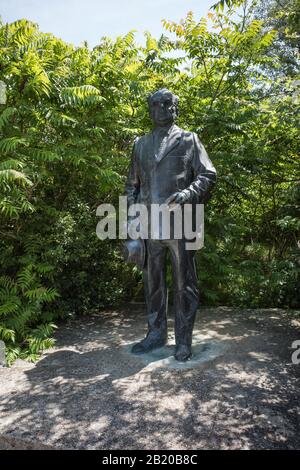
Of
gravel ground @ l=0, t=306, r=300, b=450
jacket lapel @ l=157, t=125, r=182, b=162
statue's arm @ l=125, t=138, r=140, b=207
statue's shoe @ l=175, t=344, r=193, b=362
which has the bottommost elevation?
gravel ground @ l=0, t=306, r=300, b=450

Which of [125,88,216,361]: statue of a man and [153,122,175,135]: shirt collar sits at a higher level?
[153,122,175,135]: shirt collar

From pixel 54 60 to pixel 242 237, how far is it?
451 cm

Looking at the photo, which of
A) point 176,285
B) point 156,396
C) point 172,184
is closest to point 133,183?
point 172,184

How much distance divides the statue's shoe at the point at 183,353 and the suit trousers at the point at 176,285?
4 centimetres

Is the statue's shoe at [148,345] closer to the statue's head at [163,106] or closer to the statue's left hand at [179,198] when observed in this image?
the statue's left hand at [179,198]

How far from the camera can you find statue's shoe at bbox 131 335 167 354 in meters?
4.30

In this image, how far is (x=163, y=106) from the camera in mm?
4012

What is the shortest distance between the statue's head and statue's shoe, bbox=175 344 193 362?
2277mm

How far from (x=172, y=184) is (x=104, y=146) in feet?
7.72

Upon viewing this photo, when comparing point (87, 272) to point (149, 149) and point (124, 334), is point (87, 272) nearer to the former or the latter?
point (124, 334)

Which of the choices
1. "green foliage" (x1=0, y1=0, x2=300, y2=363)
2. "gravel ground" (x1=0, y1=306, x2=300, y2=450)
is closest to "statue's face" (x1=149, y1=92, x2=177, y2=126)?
"green foliage" (x1=0, y1=0, x2=300, y2=363)

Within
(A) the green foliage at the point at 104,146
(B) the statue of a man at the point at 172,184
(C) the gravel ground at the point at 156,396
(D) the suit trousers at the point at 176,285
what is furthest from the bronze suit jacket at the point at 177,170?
(C) the gravel ground at the point at 156,396

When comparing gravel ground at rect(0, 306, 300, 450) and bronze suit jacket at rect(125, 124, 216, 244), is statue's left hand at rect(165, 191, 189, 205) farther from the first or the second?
gravel ground at rect(0, 306, 300, 450)
